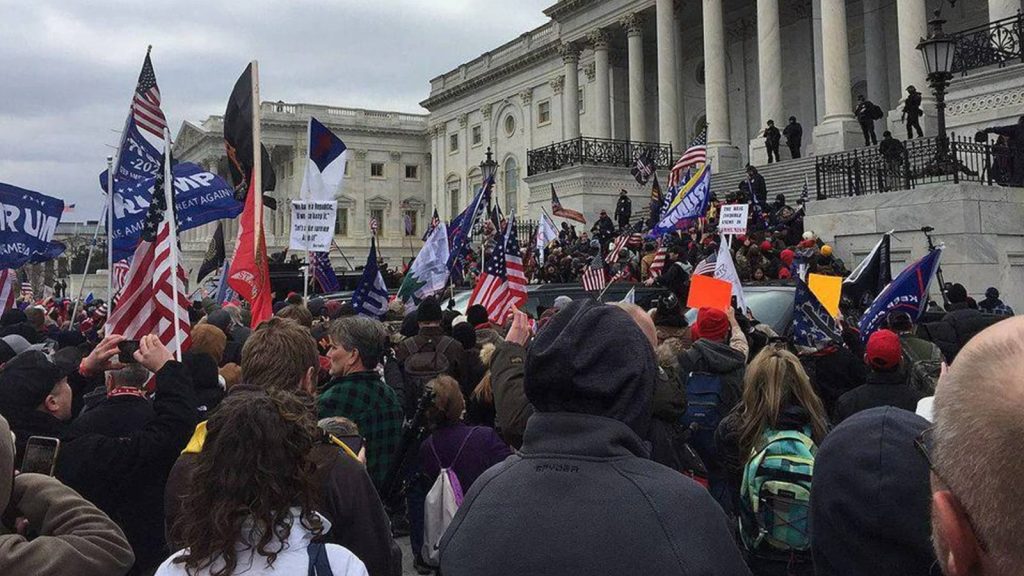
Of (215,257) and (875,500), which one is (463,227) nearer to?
(215,257)

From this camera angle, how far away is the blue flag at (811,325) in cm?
682

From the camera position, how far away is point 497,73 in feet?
175

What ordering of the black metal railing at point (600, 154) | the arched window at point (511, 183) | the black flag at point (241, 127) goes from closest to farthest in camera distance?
the black flag at point (241, 127) < the black metal railing at point (600, 154) < the arched window at point (511, 183)

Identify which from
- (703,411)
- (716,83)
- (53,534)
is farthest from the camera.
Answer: (716,83)

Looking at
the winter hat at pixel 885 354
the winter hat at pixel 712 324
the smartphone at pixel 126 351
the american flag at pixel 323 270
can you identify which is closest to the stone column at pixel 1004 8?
the american flag at pixel 323 270

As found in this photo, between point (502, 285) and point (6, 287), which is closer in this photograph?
point (502, 285)

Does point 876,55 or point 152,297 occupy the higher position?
point 876,55

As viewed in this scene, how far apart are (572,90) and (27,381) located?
126 feet

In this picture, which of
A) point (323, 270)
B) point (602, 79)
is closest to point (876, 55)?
point (602, 79)

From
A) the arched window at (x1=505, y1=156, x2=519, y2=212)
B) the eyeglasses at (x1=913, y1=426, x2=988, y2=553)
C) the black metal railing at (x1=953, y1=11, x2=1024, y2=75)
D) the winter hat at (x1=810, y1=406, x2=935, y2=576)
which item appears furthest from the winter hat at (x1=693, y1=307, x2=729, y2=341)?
the arched window at (x1=505, y1=156, x2=519, y2=212)

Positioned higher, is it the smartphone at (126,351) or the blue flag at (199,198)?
the blue flag at (199,198)

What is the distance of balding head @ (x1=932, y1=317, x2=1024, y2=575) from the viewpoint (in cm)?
120

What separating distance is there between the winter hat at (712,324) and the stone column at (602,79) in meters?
33.3

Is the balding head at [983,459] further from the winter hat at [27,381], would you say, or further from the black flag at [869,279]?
the black flag at [869,279]
